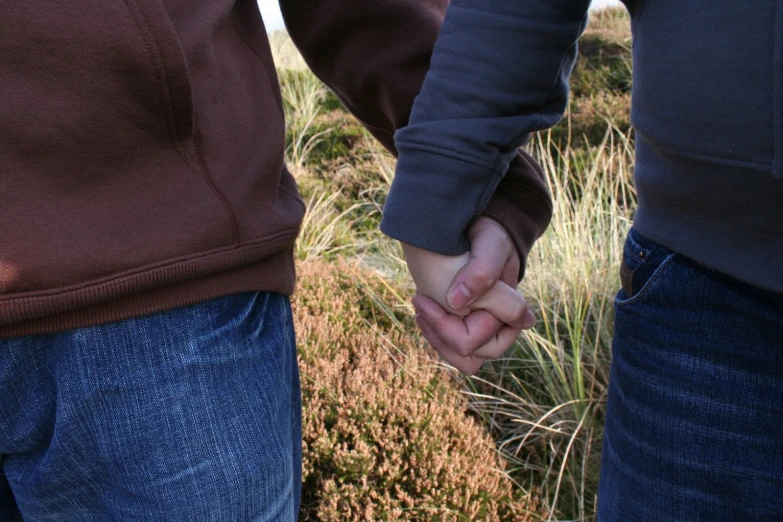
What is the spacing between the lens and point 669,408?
0.95 m

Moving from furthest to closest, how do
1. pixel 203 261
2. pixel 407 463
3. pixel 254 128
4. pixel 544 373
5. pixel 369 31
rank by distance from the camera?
pixel 544 373 < pixel 407 463 < pixel 369 31 < pixel 254 128 < pixel 203 261

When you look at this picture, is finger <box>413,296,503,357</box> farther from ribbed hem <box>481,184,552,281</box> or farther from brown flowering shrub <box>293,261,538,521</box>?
brown flowering shrub <box>293,261,538,521</box>

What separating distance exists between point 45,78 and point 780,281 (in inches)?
35.5

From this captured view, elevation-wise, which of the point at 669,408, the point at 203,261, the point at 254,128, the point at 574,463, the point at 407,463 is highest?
the point at 254,128

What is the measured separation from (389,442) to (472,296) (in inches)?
52.9

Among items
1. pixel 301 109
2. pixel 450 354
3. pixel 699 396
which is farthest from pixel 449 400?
pixel 301 109

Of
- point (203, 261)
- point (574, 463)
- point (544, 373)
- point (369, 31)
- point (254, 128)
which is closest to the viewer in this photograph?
point (203, 261)

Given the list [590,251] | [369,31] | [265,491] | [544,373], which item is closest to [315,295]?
[544,373]

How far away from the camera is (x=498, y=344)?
3.93 feet

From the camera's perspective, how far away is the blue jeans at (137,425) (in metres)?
0.89

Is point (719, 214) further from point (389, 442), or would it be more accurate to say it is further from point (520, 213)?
point (389, 442)

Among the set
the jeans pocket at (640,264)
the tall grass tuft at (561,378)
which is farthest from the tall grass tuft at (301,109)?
the jeans pocket at (640,264)

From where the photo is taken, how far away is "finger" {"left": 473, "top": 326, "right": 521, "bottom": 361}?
1194mm

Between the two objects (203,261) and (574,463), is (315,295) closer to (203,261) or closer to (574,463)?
(574,463)
